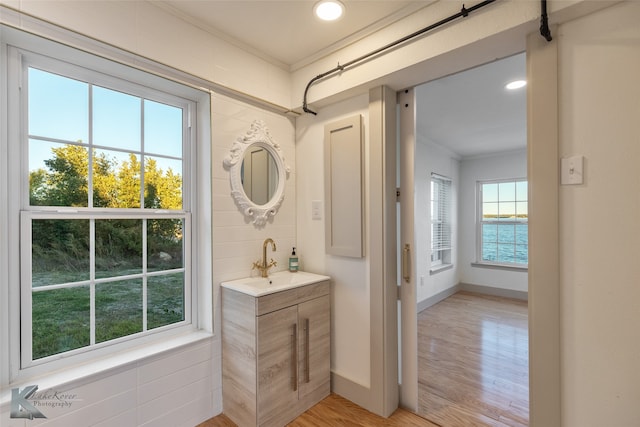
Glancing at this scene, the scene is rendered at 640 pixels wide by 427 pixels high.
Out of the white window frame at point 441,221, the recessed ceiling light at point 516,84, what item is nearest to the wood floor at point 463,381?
the white window frame at point 441,221

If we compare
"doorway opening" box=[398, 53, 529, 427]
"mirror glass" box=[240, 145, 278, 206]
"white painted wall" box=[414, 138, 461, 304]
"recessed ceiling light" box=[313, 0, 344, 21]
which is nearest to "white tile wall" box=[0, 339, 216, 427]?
"mirror glass" box=[240, 145, 278, 206]

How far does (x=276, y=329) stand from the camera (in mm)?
1831

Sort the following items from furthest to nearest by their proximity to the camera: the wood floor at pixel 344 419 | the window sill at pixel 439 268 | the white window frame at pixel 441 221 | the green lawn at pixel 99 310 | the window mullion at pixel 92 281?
the white window frame at pixel 441 221, the window sill at pixel 439 268, the wood floor at pixel 344 419, the window mullion at pixel 92 281, the green lawn at pixel 99 310

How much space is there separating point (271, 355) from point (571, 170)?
1.89 meters

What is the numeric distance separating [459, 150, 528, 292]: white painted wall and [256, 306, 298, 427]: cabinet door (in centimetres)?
449

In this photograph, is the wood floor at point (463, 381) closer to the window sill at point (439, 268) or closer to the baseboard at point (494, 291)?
the window sill at point (439, 268)

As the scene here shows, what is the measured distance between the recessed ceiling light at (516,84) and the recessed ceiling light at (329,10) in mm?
1771

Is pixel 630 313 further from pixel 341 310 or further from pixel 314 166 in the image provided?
pixel 314 166

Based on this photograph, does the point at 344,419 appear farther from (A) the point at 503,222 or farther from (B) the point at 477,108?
(A) the point at 503,222

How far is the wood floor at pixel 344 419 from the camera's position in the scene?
1865mm

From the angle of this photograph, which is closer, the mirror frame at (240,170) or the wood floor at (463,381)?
the wood floor at (463,381)

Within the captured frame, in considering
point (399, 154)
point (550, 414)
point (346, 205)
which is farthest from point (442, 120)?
point (550, 414)

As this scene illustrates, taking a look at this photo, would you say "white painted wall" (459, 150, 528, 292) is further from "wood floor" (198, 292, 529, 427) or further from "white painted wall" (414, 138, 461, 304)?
"wood floor" (198, 292, 529, 427)

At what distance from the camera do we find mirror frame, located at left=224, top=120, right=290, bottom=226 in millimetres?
2061
